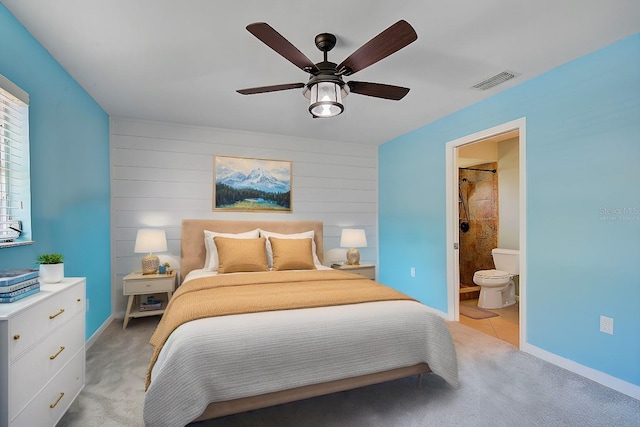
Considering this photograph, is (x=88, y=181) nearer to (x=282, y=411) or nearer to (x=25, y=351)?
(x=25, y=351)

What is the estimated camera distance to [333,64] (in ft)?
6.66

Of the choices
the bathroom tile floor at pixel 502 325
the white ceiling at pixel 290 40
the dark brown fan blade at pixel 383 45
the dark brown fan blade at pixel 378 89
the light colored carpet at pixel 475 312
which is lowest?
the light colored carpet at pixel 475 312

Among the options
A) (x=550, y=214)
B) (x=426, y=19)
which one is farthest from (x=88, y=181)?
(x=550, y=214)

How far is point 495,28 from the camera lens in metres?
2.03

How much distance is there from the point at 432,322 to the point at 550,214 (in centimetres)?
146

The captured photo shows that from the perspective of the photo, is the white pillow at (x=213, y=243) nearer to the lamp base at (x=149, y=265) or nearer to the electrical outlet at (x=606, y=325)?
the lamp base at (x=149, y=265)

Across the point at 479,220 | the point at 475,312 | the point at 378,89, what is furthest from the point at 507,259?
the point at 378,89

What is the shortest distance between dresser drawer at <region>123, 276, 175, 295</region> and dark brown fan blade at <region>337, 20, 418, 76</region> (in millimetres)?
2841

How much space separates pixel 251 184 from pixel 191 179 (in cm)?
76

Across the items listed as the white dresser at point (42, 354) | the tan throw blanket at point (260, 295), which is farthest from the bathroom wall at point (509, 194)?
the white dresser at point (42, 354)

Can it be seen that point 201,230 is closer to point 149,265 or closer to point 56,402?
point 149,265

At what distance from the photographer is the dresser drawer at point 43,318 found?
1290mm

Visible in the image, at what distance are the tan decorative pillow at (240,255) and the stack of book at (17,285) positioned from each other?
6.09ft

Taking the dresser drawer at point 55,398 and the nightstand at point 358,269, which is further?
the nightstand at point 358,269
